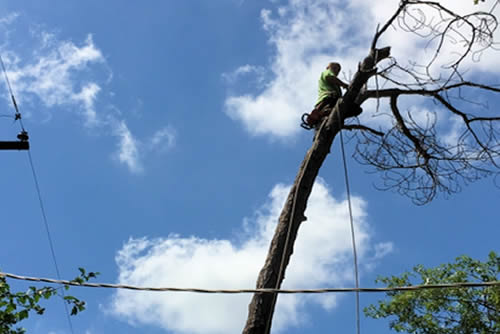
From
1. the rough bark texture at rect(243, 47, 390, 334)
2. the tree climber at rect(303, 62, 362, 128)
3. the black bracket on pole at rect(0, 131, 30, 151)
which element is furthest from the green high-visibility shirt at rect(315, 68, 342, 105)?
the black bracket on pole at rect(0, 131, 30, 151)

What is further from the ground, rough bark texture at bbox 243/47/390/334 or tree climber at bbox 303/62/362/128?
tree climber at bbox 303/62/362/128

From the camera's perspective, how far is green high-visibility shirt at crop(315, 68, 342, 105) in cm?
520

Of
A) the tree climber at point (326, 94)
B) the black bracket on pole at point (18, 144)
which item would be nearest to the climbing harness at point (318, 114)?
the tree climber at point (326, 94)

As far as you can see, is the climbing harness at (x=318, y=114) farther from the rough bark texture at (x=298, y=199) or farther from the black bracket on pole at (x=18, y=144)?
the black bracket on pole at (x=18, y=144)

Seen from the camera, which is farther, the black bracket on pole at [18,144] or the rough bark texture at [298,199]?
the black bracket on pole at [18,144]

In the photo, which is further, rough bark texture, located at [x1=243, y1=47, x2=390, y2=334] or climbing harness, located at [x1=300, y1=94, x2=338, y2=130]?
climbing harness, located at [x1=300, y1=94, x2=338, y2=130]

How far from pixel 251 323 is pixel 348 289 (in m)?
1.12

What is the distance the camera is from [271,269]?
3.91m

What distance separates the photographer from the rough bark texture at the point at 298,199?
3.68 metres

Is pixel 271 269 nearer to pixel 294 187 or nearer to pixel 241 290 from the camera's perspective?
pixel 294 187

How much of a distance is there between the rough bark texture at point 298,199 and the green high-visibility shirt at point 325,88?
35 cm

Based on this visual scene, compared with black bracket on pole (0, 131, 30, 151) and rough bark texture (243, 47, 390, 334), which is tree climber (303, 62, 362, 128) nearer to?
rough bark texture (243, 47, 390, 334)

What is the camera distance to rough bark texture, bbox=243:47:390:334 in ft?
12.1

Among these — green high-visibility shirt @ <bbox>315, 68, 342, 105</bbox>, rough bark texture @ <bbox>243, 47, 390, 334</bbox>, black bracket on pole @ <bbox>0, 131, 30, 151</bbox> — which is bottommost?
rough bark texture @ <bbox>243, 47, 390, 334</bbox>
